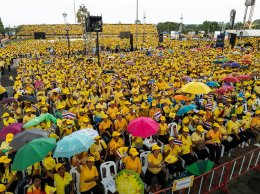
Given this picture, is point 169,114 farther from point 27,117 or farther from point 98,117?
point 27,117

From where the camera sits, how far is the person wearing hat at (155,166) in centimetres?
555

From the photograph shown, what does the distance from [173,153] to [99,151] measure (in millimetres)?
2038

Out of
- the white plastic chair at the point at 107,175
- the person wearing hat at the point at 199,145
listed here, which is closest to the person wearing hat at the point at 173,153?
the person wearing hat at the point at 199,145

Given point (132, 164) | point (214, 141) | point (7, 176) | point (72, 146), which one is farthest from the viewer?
point (214, 141)

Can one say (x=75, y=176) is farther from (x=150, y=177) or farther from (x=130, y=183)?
(x=150, y=177)

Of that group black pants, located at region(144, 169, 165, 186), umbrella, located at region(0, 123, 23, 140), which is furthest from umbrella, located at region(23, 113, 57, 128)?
black pants, located at region(144, 169, 165, 186)

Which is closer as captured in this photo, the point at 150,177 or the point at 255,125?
the point at 150,177

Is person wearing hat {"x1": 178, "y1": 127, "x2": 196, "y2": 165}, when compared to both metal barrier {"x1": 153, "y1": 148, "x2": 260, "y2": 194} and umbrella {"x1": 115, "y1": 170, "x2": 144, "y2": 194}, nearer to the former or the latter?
metal barrier {"x1": 153, "y1": 148, "x2": 260, "y2": 194}

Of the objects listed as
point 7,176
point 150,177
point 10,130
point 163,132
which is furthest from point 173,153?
point 10,130

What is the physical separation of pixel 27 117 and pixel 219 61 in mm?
14607

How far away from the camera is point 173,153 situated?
5.98 metres

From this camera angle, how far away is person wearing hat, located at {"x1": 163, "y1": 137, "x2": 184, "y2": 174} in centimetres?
593

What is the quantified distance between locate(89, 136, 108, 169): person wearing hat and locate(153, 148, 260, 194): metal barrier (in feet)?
5.97

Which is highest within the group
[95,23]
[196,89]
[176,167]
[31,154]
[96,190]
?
[95,23]
